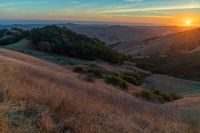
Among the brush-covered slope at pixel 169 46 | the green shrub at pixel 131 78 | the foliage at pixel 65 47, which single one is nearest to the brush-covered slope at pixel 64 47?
the foliage at pixel 65 47

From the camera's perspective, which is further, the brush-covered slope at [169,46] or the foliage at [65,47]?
the brush-covered slope at [169,46]

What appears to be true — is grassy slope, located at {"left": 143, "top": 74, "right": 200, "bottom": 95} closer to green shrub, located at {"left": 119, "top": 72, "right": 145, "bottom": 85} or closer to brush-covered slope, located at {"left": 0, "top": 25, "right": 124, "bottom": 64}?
green shrub, located at {"left": 119, "top": 72, "right": 145, "bottom": 85}

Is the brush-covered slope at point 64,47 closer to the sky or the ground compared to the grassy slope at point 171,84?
closer to the sky

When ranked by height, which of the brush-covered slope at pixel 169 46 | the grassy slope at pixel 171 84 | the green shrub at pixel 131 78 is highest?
the green shrub at pixel 131 78

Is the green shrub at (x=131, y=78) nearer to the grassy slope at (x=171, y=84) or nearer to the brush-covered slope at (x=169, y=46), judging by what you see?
the grassy slope at (x=171, y=84)

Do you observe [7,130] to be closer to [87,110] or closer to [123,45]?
[87,110]

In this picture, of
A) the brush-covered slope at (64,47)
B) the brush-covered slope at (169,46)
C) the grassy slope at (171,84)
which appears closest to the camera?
the grassy slope at (171,84)

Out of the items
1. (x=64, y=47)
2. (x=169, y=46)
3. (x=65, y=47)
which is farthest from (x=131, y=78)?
(x=169, y=46)

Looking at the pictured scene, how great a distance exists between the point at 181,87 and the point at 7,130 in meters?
44.9

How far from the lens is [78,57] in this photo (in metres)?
65.5

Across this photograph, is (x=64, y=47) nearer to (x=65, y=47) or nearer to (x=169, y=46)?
(x=65, y=47)

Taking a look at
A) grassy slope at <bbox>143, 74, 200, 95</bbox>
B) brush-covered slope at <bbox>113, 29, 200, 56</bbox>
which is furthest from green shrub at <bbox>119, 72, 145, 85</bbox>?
brush-covered slope at <bbox>113, 29, 200, 56</bbox>

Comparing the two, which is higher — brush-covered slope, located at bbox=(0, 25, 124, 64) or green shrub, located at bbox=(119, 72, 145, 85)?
brush-covered slope, located at bbox=(0, 25, 124, 64)

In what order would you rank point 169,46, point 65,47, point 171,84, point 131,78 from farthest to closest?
point 169,46, point 65,47, point 171,84, point 131,78
